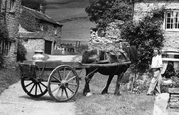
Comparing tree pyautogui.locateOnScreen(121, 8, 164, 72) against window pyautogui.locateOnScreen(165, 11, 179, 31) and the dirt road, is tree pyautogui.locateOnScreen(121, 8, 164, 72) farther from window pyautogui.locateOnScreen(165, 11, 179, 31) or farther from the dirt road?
the dirt road

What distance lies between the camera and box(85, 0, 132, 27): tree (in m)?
28.2

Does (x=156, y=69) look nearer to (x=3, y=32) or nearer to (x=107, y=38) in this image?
(x=3, y=32)

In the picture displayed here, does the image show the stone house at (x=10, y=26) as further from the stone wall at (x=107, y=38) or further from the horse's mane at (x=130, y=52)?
the horse's mane at (x=130, y=52)

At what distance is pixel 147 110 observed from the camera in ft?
25.8

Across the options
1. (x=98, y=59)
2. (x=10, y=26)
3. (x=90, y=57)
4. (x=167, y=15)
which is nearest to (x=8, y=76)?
(x=10, y=26)

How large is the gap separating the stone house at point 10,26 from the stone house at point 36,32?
759cm

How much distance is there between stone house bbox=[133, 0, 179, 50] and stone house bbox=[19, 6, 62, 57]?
1277 cm

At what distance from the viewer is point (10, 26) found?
63.6ft

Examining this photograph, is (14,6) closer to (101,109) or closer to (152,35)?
(152,35)

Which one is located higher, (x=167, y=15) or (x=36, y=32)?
(x=167, y=15)

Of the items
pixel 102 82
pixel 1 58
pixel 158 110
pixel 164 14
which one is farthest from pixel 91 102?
pixel 164 14

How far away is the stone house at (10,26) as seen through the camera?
60.8ft

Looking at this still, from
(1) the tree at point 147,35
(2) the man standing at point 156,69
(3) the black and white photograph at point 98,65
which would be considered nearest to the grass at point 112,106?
(3) the black and white photograph at point 98,65

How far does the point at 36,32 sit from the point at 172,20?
1905cm
